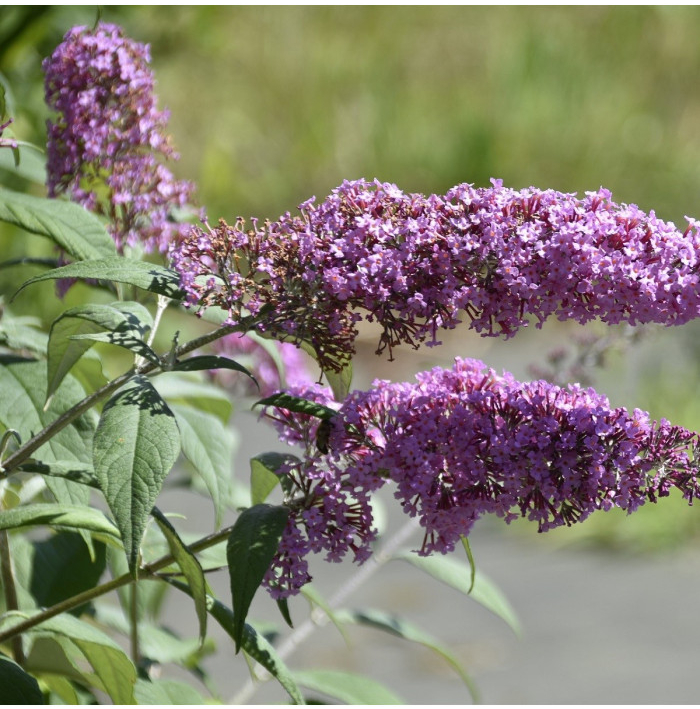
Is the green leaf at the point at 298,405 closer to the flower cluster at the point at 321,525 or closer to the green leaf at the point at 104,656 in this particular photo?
the flower cluster at the point at 321,525

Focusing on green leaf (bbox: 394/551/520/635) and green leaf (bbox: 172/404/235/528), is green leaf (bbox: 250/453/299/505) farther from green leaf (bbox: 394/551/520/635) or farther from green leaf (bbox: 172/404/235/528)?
green leaf (bbox: 394/551/520/635)

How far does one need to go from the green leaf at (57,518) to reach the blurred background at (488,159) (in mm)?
834

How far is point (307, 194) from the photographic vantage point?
6.98 m

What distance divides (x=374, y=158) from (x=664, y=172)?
191cm

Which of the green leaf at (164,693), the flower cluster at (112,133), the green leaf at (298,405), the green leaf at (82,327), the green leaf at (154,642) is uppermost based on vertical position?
the flower cluster at (112,133)

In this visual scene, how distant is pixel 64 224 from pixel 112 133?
0.43 feet

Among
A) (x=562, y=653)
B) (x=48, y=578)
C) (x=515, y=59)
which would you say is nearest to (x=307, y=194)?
(x=515, y=59)

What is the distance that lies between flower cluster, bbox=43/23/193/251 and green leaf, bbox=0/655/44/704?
1.49ft

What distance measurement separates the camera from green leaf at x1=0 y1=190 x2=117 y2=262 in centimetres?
109

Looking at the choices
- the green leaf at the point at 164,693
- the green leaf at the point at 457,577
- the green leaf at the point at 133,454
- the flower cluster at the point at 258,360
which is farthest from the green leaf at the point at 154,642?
the green leaf at the point at 133,454

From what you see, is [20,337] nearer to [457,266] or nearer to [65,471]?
[65,471]

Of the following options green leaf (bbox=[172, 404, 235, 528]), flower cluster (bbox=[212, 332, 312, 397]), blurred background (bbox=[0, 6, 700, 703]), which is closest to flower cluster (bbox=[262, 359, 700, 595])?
green leaf (bbox=[172, 404, 235, 528])

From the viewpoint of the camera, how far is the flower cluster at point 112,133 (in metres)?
1.17

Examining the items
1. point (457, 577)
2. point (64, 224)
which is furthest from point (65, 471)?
point (457, 577)
